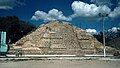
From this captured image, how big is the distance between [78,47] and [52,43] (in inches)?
288

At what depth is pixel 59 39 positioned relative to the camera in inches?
3017

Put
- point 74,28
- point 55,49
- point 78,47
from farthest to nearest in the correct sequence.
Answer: point 74,28, point 78,47, point 55,49

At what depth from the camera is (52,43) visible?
244ft

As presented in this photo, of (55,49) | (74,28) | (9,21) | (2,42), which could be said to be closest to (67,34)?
(74,28)

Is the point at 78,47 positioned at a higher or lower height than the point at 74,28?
lower

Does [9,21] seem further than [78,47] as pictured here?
Yes

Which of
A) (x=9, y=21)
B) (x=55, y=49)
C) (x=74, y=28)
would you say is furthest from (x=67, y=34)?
(x=9, y=21)

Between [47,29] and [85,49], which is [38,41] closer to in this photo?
[47,29]

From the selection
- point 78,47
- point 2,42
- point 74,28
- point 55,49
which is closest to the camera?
point 2,42

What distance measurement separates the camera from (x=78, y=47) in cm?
7481

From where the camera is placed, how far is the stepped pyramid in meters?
72.9

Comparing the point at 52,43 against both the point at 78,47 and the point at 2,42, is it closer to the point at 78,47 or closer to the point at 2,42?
the point at 78,47

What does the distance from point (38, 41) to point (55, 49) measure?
24.3 feet

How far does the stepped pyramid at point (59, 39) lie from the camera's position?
72.9 meters
